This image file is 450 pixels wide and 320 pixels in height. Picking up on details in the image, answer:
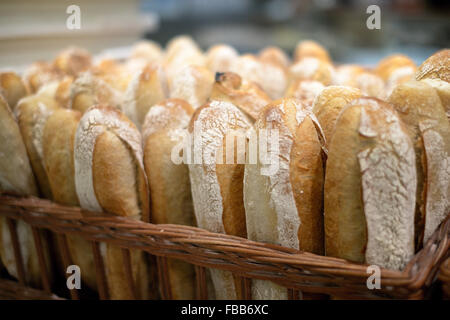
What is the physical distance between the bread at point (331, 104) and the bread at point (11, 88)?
40.7 inches

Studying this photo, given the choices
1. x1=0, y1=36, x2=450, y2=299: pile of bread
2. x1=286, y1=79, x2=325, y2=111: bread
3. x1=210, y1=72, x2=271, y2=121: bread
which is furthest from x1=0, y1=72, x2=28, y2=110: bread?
x1=286, y1=79, x2=325, y2=111: bread

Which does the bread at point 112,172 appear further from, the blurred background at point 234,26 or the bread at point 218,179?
the blurred background at point 234,26

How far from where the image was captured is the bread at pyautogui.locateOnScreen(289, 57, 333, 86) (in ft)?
4.18

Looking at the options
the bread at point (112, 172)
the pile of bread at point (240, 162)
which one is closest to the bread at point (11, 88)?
the pile of bread at point (240, 162)

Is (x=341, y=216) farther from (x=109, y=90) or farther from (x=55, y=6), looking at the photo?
(x=55, y=6)

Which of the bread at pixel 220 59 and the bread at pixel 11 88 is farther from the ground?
the bread at pixel 220 59

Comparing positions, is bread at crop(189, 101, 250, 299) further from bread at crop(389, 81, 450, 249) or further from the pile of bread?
bread at crop(389, 81, 450, 249)

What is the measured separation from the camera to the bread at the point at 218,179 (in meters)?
0.85

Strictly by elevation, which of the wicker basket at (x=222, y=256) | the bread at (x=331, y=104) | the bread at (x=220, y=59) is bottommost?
the wicker basket at (x=222, y=256)

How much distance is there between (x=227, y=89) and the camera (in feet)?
3.40

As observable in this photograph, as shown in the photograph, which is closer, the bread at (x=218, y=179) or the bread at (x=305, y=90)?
the bread at (x=218, y=179)

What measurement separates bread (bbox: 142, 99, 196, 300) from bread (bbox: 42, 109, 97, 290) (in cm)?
22

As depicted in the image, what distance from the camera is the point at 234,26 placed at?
3.88m

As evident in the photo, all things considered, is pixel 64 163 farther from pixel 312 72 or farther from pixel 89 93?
pixel 312 72
